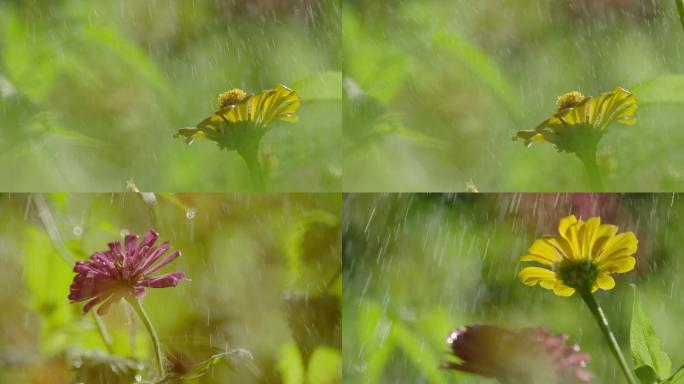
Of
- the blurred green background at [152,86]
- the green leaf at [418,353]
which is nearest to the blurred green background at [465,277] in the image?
the green leaf at [418,353]

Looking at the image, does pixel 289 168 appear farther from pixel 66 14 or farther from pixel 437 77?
pixel 66 14

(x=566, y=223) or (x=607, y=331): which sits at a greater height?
(x=566, y=223)

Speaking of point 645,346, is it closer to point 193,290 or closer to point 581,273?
point 581,273

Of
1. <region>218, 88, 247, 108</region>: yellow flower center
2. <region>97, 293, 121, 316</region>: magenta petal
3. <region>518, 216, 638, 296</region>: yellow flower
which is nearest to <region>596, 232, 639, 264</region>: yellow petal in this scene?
<region>518, 216, 638, 296</region>: yellow flower

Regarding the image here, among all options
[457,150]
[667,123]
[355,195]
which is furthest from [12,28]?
[667,123]

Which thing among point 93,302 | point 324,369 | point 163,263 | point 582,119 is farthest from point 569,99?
point 93,302
